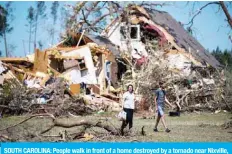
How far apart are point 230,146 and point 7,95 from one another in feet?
31.4

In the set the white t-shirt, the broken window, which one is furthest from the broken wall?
the white t-shirt

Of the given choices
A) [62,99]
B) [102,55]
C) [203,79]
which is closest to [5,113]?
[62,99]

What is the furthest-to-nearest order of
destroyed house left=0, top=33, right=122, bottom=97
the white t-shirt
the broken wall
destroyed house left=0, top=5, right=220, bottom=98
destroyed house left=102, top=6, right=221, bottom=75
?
destroyed house left=102, top=6, right=221, bottom=75
the broken wall
destroyed house left=0, top=5, right=220, bottom=98
destroyed house left=0, top=33, right=122, bottom=97
the white t-shirt

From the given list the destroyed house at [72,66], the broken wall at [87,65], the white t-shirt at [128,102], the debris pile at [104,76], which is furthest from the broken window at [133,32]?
the white t-shirt at [128,102]

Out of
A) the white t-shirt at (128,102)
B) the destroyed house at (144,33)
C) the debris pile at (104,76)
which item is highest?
the destroyed house at (144,33)

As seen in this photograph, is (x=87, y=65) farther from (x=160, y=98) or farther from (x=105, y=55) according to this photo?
(x=160, y=98)

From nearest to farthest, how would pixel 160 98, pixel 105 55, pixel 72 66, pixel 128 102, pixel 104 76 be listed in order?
pixel 128 102
pixel 160 98
pixel 72 66
pixel 104 76
pixel 105 55

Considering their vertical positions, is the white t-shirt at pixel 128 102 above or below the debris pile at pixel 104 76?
below

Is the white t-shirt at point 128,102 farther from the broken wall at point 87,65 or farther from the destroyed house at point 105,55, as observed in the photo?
the broken wall at point 87,65

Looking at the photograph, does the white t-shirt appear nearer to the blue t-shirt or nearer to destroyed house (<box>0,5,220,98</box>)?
the blue t-shirt

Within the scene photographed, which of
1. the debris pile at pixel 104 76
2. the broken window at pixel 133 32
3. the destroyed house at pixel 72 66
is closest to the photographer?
the debris pile at pixel 104 76

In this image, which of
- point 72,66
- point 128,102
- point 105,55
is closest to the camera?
point 128,102

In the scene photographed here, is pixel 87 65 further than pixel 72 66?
Yes

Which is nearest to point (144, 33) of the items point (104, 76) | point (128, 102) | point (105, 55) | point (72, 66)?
point (105, 55)
